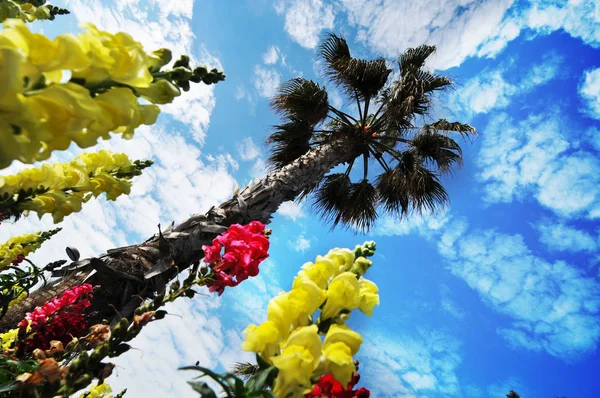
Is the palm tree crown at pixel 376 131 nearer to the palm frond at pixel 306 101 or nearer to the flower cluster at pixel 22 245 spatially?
the palm frond at pixel 306 101

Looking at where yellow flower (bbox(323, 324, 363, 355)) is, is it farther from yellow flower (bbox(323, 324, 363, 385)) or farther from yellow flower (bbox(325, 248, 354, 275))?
yellow flower (bbox(325, 248, 354, 275))

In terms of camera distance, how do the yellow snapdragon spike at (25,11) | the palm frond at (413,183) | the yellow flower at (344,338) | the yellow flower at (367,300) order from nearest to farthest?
the yellow flower at (344,338)
the yellow flower at (367,300)
the yellow snapdragon spike at (25,11)
the palm frond at (413,183)

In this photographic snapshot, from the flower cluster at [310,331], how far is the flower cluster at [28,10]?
1530mm

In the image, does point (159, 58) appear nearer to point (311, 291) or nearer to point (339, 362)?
point (311, 291)

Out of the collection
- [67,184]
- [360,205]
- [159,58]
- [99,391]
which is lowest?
[99,391]

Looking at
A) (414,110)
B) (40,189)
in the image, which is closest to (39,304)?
(40,189)

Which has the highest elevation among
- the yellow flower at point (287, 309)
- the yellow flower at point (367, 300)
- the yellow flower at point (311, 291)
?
the yellow flower at point (367, 300)

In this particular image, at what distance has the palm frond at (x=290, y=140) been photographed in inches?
243

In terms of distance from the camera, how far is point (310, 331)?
0.79 m

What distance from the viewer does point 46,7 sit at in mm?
2234

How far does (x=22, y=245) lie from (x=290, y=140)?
4196 mm

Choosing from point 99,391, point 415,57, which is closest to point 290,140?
point 415,57

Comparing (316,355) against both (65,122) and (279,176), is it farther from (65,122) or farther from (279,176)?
(279,176)

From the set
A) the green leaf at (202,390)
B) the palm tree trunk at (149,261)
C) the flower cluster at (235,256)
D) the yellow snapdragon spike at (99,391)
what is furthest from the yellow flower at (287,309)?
the yellow snapdragon spike at (99,391)
